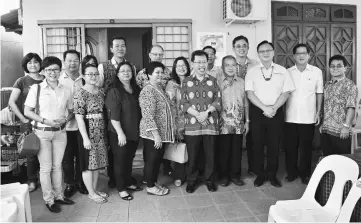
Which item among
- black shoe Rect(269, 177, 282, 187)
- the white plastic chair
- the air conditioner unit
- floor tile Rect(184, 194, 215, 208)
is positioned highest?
the air conditioner unit

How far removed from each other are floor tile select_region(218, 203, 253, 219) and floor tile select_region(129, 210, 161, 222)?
1.96 feet

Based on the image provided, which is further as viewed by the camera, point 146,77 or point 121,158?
point 146,77

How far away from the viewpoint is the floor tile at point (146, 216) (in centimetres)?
269

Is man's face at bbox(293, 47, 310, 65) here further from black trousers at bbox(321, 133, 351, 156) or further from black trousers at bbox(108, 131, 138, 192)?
black trousers at bbox(108, 131, 138, 192)

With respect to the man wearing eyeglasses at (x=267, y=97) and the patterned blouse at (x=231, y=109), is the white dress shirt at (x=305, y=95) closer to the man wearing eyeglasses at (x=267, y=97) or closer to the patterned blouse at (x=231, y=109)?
the man wearing eyeglasses at (x=267, y=97)

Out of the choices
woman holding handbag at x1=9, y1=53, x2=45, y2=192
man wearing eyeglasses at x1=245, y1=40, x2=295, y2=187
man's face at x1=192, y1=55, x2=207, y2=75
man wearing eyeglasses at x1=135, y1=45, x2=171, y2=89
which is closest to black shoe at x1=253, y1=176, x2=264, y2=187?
man wearing eyeglasses at x1=245, y1=40, x2=295, y2=187

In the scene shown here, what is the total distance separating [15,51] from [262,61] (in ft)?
14.7

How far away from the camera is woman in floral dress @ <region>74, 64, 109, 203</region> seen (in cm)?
287

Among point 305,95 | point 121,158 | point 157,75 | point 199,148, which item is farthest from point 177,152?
point 305,95

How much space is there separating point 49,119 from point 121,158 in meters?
0.77

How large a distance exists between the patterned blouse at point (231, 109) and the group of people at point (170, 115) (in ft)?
0.04

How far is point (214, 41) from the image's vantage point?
195 inches

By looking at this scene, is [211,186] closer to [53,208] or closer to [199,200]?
[199,200]

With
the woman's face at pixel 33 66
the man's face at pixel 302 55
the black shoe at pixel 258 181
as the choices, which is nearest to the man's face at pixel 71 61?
the woman's face at pixel 33 66
